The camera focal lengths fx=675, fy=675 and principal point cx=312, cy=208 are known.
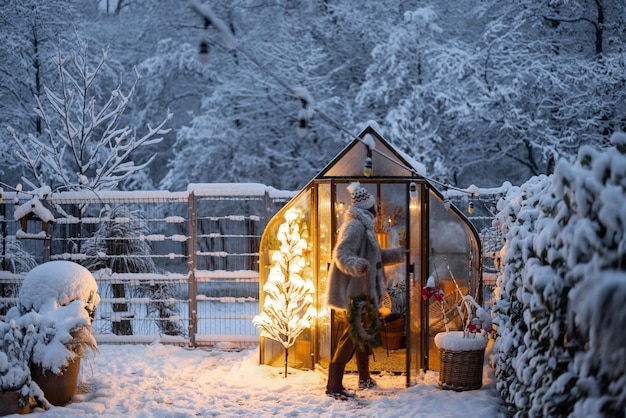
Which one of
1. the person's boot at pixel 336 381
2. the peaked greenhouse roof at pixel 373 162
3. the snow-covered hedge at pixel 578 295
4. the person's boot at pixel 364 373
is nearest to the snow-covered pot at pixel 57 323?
the person's boot at pixel 336 381

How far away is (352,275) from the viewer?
20.1 feet

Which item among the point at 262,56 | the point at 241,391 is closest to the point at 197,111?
the point at 262,56

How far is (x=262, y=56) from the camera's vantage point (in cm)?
1548

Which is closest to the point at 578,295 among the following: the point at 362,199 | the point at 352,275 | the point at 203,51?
the point at 203,51

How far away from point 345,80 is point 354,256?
1018cm

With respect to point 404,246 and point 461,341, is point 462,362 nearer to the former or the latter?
point 461,341

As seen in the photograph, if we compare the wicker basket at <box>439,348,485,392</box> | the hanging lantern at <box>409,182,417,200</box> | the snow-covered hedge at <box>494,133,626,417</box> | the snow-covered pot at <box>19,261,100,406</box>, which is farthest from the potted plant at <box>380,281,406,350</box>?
the snow-covered pot at <box>19,261,100,406</box>

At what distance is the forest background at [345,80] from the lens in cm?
1354

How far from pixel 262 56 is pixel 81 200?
7.84 m

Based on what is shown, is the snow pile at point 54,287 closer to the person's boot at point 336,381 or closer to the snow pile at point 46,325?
the snow pile at point 46,325

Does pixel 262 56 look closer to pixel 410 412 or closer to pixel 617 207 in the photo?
pixel 410 412

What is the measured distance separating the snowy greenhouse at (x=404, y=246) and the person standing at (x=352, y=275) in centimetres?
57

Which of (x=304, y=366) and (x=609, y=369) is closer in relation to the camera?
(x=609, y=369)

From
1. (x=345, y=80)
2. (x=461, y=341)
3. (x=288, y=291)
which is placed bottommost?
(x=461, y=341)
